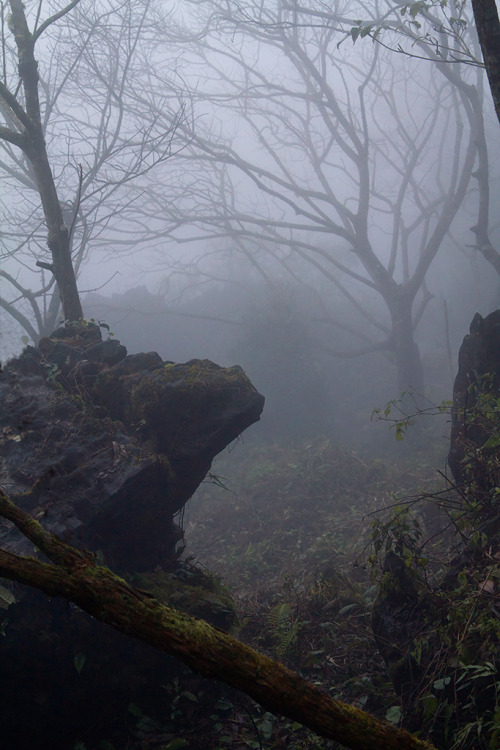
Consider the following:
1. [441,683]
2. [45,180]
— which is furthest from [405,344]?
[441,683]

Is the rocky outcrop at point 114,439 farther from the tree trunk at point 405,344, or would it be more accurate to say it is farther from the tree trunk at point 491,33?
the tree trunk at point 405,344

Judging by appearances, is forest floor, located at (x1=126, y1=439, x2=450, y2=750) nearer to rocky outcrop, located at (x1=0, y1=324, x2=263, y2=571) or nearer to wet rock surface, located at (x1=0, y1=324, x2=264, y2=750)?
wet rock surface, located at (x1=0, y1=324, x2=264, y2=750)

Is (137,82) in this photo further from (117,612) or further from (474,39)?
(117,612)

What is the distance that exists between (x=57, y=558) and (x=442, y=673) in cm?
262

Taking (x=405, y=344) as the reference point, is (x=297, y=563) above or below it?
below

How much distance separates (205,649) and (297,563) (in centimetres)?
681

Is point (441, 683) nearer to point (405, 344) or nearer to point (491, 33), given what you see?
point (491, 33)

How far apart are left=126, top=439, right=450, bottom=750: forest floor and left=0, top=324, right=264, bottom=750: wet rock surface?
471mm

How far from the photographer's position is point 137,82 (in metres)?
14.8

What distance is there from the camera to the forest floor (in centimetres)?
338

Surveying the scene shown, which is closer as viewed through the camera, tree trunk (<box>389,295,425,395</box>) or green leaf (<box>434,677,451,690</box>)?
green leaf (<box>434,677,451,690</box>)

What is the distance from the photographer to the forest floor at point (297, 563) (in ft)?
11.1

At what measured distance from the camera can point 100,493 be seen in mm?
3887

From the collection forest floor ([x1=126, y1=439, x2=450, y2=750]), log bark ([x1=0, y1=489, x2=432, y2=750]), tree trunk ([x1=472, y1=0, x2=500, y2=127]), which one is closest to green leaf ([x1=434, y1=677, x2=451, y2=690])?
forest floor ([x1=126, y1=439, x2=450, y2=750])
